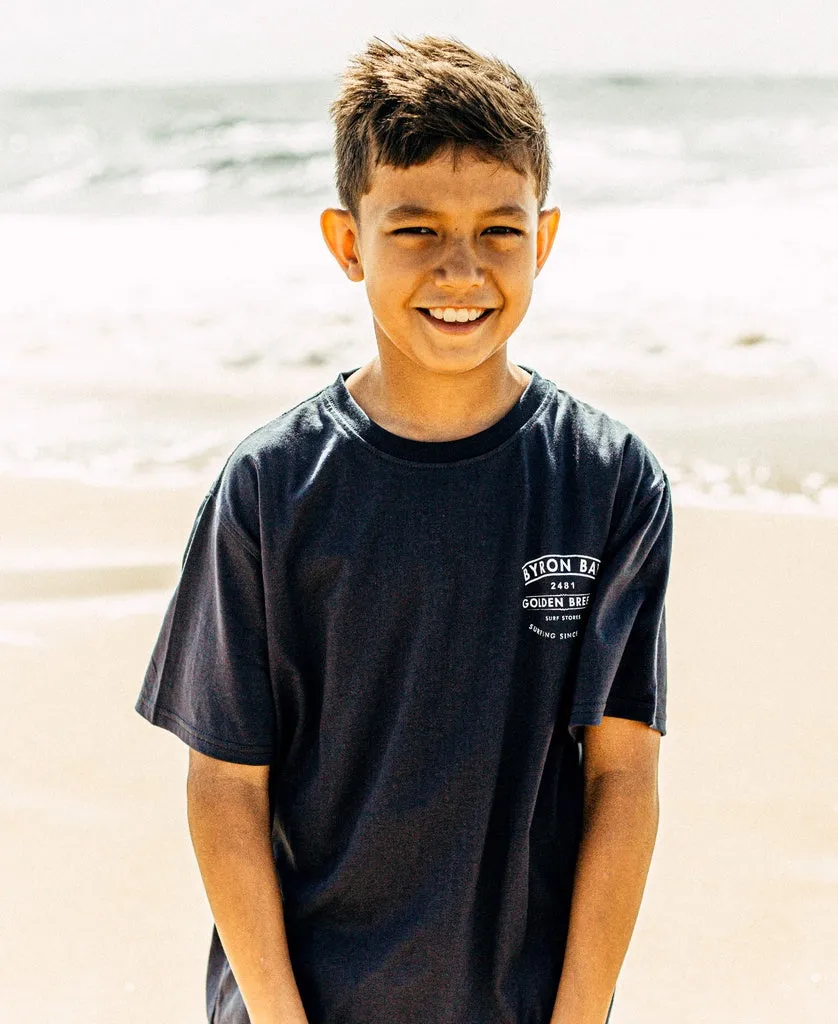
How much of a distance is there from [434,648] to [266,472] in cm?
27

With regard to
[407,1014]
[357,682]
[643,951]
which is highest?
[357,682]

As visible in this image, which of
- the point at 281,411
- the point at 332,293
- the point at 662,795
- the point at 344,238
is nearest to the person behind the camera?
the point at 344,238

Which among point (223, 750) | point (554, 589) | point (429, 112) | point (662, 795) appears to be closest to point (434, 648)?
point (554, 589)

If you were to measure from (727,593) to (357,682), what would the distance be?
95.6 inches

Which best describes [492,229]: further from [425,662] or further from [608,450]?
[425,662]

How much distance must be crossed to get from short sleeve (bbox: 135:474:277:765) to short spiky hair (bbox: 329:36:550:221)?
1.39 feet

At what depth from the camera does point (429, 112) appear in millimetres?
1485

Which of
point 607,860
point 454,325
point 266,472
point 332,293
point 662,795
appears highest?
point 332,293

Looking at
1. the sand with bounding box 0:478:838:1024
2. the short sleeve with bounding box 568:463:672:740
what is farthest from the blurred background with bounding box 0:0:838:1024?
the short sleeve with bounding box 568:463:672:740

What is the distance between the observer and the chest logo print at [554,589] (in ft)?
4.87

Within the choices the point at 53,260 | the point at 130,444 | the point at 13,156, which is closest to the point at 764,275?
the point at 130,444

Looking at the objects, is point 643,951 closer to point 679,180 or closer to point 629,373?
point 629,373

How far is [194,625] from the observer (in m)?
1.55

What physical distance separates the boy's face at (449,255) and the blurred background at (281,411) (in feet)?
0.95
